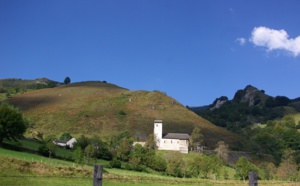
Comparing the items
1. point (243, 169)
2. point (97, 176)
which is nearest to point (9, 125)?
point (243, 169)

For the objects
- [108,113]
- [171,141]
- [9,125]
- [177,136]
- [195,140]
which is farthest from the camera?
[108,113]

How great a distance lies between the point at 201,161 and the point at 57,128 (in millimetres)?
59237

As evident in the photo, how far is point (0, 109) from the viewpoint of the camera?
60312mm

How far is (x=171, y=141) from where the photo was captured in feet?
320

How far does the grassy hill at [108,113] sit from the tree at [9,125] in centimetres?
3703

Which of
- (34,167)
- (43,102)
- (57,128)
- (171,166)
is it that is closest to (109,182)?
(34,167)

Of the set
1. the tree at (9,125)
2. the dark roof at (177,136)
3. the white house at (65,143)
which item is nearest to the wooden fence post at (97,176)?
the tree at (9,125)

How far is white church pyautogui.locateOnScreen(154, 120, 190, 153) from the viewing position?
95312 mm

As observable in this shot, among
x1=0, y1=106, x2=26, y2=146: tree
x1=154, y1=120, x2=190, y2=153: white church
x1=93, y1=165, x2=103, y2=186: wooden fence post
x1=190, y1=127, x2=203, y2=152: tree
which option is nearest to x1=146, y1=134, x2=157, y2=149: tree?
x1=154, y1=120, x2=190, y2=153: white church

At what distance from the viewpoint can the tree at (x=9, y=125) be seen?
5727cm

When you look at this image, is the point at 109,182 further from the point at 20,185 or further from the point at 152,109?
the point at 152,109

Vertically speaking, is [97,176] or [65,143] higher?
[65,143]

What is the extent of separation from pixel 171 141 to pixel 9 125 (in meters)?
50.8

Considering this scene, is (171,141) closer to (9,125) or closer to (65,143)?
(65,143)
